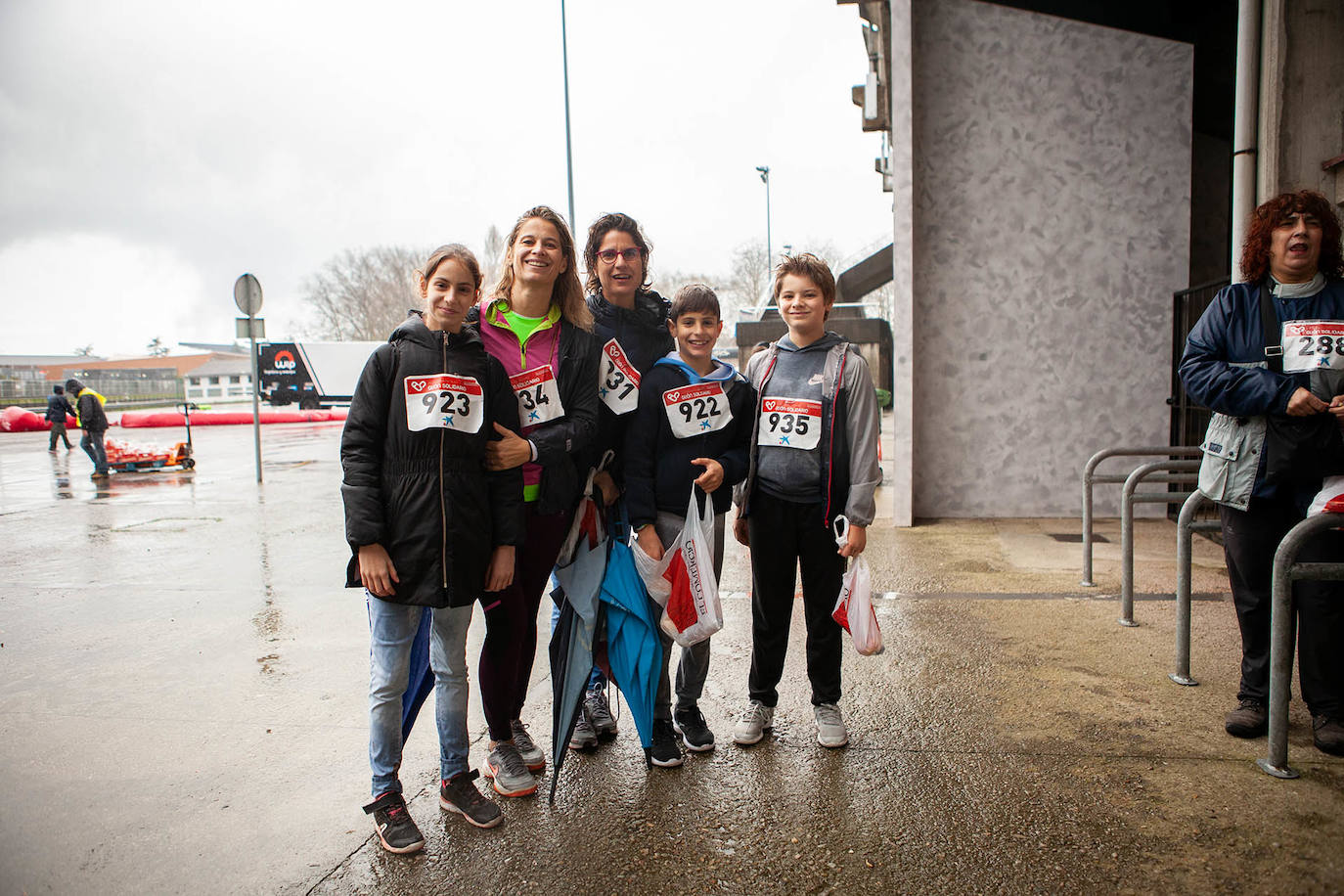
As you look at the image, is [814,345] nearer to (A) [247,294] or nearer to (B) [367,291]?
(A) [247,294]

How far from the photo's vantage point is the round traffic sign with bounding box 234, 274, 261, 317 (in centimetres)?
1312

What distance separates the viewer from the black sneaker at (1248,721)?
10.8 feet

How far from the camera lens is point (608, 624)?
10.4 feet

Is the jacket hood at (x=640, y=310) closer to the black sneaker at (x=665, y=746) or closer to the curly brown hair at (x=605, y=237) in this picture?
the curly brown hair at (x=605, y=237)

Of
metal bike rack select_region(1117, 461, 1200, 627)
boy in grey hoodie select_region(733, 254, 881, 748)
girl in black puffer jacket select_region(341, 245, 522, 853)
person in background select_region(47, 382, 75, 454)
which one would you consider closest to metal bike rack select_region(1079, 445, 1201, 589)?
metal bike rack select_region(1117, 461, 1200, 627)

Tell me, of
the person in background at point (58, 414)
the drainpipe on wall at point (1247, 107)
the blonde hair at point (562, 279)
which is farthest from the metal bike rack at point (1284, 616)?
the person in background at point (58, 414)

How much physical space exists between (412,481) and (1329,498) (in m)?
3.06

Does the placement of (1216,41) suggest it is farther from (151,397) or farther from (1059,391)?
(151,397)

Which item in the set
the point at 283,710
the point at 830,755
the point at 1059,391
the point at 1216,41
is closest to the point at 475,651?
the point at 283,710

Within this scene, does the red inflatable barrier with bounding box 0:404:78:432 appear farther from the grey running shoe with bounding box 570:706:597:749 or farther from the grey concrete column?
the grey running shoe with bounding box 570:706:597:749

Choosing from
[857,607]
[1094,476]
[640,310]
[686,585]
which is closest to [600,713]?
[686,585]

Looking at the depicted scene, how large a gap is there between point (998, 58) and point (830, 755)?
7.01m

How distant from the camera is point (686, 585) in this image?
319 centimetres

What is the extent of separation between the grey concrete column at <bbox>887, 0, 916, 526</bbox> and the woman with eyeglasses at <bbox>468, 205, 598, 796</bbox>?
16.3 ft
